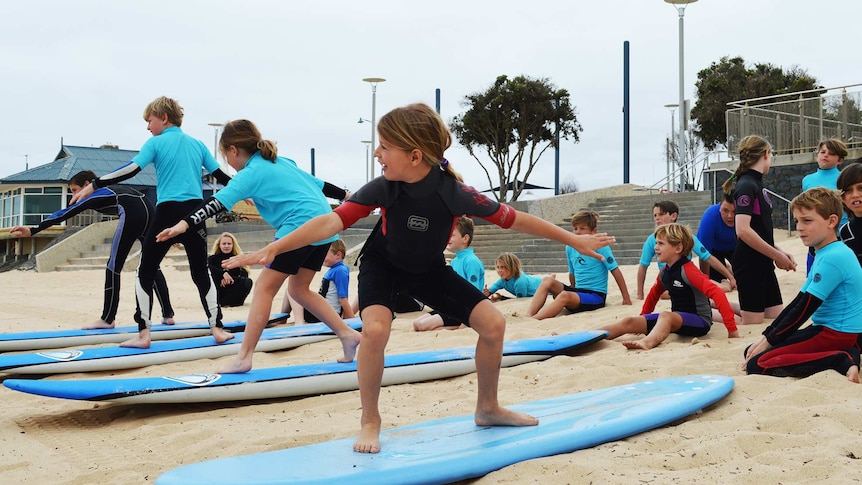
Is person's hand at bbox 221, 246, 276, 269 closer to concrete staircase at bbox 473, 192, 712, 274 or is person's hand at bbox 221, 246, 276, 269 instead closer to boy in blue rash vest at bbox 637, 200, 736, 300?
boy in blue rash vest at bbox 637, 200, 736, 300

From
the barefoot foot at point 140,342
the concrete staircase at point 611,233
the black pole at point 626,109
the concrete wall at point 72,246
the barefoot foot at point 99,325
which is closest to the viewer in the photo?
the barefoot foot at point 140,342

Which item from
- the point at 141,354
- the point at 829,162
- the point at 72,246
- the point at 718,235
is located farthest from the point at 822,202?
the point at 72,246

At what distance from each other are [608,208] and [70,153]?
28.1m

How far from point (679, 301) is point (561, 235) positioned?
3017 millimetres

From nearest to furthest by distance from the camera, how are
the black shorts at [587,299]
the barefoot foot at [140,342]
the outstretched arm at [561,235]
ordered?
the outstretched arm at [561,235] → the barefoot foot at [140,342] → the black shorts at [587,299]

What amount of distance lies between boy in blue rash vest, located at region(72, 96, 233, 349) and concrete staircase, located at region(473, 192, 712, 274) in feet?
29.9

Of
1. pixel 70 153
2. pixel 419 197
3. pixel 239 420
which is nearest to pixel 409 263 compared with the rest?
pixel 419 197

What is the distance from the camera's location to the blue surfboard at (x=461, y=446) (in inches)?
108

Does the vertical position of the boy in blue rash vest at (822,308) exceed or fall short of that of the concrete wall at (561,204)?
it falls short

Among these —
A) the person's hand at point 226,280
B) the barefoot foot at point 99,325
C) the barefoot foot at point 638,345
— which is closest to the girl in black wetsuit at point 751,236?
the barefoot foot at point 638,345

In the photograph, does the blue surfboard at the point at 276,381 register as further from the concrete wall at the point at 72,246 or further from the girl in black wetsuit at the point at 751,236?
the concrete wall at the point at 72,246

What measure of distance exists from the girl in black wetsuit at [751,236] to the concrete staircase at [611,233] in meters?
8.12

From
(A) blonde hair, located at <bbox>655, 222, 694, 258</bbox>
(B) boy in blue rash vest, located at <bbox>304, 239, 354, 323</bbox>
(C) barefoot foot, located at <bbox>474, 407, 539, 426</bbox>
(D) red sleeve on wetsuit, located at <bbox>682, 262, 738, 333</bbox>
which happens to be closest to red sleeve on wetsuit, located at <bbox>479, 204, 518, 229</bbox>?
(C) barefoot foot, located at <bbox>474, 407, 539, 426</bbox>

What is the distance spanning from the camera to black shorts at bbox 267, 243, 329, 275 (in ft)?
16.0
